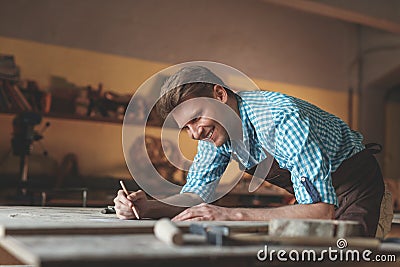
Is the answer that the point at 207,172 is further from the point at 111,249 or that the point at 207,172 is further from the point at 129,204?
the point at 111,249

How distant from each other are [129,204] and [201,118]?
421mm

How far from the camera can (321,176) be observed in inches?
79.5

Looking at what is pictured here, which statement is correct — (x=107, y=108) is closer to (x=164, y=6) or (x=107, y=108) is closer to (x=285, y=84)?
(x=164, y=6)

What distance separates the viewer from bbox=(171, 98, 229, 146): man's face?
231 centimetres

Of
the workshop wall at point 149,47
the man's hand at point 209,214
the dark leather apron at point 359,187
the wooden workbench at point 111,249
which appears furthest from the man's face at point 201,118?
the workshop wall at point 149,47

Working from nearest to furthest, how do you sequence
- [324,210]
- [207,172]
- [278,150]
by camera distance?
[324,210] → [278,150] → [207,172]

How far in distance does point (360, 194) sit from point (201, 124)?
2.16 ft

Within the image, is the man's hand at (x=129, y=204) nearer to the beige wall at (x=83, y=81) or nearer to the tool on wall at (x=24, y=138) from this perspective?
the tool on wall at (x=24, y=138)

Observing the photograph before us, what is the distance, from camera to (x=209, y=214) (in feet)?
6.77

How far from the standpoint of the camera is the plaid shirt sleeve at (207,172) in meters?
2.67

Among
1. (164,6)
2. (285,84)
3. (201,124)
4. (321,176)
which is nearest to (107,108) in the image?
(164,6)

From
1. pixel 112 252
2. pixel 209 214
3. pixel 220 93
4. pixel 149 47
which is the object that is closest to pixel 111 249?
pixel 112 252

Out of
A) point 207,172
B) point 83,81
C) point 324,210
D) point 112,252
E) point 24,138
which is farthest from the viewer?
point 83,81

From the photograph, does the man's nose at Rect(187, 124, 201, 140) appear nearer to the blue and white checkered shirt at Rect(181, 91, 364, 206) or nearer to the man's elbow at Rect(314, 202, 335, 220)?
the blue and white checkered shirt at Rect(181, 91, 364, 206)
